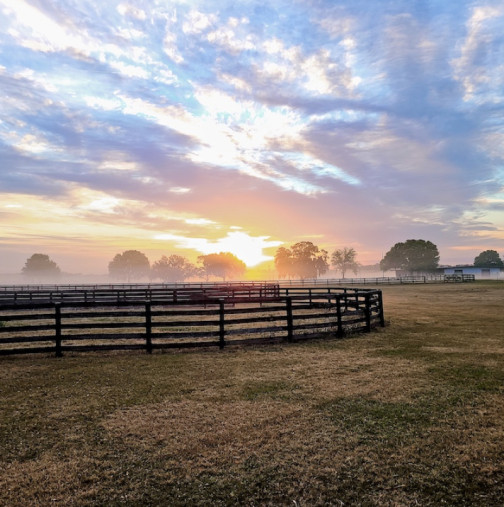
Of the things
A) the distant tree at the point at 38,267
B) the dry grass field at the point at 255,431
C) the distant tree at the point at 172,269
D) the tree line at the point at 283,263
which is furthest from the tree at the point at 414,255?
the distant tree at the point at 38,267

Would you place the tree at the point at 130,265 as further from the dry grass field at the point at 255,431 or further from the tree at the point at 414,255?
the dry grass field at the point at 255,431

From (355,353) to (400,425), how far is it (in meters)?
4.94

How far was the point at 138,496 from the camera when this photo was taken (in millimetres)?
3986

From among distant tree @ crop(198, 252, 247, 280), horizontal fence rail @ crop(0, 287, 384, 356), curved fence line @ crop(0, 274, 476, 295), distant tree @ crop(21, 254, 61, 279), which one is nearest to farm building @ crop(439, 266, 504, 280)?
curved fence line @ crop(0, 274, 476, 295)

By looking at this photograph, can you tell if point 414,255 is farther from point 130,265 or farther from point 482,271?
point 130,265

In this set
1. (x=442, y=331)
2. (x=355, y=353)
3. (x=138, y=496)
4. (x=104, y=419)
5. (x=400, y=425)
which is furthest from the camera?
(x=442, y=331)

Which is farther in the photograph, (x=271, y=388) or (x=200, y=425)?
(x=271, y=388)

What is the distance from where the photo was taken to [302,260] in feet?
441

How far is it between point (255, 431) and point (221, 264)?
6215 inches

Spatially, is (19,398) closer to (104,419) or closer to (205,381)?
(104,419)

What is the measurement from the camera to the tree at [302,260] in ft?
442

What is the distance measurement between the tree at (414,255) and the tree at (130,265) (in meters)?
123

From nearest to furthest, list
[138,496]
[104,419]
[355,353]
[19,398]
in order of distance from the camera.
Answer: [138,496] → [104,419] → [19,398] → [355,353]


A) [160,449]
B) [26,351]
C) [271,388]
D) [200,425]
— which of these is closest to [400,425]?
[271,388]
